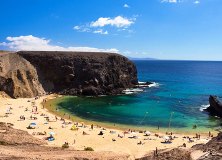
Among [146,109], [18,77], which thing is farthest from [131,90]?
[18,77]

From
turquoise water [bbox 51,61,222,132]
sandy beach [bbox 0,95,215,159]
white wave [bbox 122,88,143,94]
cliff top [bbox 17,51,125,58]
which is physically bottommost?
sandy beach [bbox 0,95,215,159]

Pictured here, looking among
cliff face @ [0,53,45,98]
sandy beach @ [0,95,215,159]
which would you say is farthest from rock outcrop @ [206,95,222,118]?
cliff face @ [0,53,45,98]

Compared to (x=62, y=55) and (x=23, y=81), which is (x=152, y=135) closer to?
(x=23, y=81)

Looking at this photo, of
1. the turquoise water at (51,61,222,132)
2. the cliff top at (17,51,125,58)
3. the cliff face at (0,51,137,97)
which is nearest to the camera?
the turquoise water at (51,61,222,132)

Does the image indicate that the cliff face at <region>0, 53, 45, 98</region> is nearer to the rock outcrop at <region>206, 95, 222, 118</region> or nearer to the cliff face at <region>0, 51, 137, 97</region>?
the cliff face at <region>0, 51, 137, 97</region>

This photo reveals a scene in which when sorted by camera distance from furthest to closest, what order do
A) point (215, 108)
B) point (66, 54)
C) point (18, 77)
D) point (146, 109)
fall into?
point (66, 54) < point (18, 77) < point (146, 109) < point (215, 108)

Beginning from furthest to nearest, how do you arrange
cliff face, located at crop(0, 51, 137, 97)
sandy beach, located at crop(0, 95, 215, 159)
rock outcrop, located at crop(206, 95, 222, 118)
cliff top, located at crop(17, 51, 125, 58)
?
1. cliff top, located at crop(17, 51, 125, 58)
2. cliff face, located at crop(0, 51, 137, 97)
3. rock outcrop, located at crop(206, 95, 222, 118)
4. sandy beach, located at crop(0, 95, 215, 159)

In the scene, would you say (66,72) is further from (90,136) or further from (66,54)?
(90,136)
